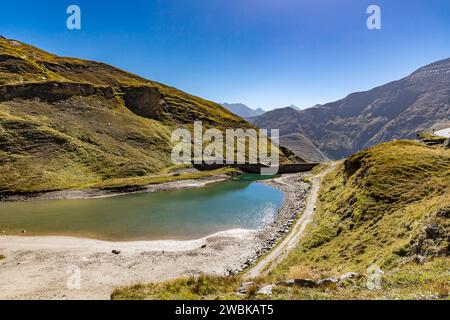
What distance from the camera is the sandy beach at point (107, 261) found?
28.3 meters

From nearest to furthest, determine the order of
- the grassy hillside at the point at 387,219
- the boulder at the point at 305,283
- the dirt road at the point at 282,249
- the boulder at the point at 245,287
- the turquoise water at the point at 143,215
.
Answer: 1. the boulder at the point at 245,287
2. the boulder at the point at 305,283
3. the grassy hillside at the point at 387,219
4. the dirt road at the point at 282,249
5. the turquoise water at the point at 143,215

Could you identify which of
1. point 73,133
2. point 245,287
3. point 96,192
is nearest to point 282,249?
point 245,287

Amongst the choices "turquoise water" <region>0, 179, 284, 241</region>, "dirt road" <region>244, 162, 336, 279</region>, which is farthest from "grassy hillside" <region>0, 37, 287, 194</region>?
"dirt road" <region>244, 162, 336, 279</region>

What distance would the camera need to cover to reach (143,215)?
63.1 metres

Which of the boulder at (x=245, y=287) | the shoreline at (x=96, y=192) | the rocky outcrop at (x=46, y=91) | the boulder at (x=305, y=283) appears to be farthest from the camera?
the rocky outcrop at (x=46, y=91)

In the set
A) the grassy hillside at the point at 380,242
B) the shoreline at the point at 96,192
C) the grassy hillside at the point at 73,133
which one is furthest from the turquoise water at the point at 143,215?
the grassy hillside at the point at 380,242

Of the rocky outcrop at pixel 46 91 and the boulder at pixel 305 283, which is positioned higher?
the rocky outcrop at pixel 46 91

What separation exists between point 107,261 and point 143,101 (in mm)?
149564

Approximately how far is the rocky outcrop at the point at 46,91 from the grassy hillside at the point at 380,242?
12910 cm

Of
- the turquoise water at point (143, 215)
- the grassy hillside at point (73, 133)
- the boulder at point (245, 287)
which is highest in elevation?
the grassy hillside at point (73, 133)

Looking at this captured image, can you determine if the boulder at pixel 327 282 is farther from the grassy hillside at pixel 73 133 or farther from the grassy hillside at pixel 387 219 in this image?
the grassy hillside at pixel 73 133

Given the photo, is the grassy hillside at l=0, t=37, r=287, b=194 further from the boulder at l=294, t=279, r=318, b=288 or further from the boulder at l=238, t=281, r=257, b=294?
the boulder at l=294, t=279, r=318, b=288
